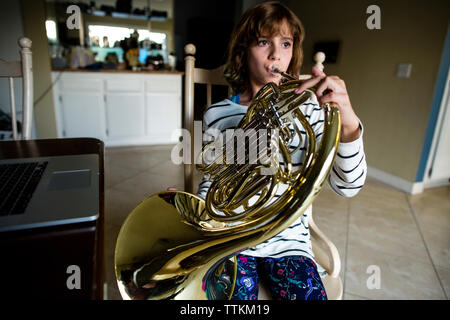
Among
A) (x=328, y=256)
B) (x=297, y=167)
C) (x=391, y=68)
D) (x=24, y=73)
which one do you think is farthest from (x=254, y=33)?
(x=391, y=68)

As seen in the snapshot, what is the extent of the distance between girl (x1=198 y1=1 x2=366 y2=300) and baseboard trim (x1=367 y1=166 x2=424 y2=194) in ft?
6.37

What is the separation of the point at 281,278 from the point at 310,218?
273 millimetres

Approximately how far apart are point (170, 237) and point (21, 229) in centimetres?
22

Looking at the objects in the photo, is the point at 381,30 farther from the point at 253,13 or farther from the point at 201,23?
the point at 201,23

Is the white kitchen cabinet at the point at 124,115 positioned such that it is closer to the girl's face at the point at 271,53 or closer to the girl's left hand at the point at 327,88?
the girl's face at the point at 271,53

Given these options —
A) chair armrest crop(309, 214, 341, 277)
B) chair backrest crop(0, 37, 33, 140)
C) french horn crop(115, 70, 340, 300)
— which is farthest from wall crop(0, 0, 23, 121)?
chair armrest crop(309, 214, 341, 277)

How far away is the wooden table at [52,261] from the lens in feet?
0.97

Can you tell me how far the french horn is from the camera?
0.36m

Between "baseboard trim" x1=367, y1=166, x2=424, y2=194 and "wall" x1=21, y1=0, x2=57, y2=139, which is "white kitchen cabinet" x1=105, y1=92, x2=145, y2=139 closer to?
"wall" x1=21, y1=0, x2=57, y2=139

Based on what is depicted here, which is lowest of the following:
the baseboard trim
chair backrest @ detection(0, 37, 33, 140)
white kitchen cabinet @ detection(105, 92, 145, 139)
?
the baseboard trim

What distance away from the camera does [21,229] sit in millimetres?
367

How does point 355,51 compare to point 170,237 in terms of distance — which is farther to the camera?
point 355,51
